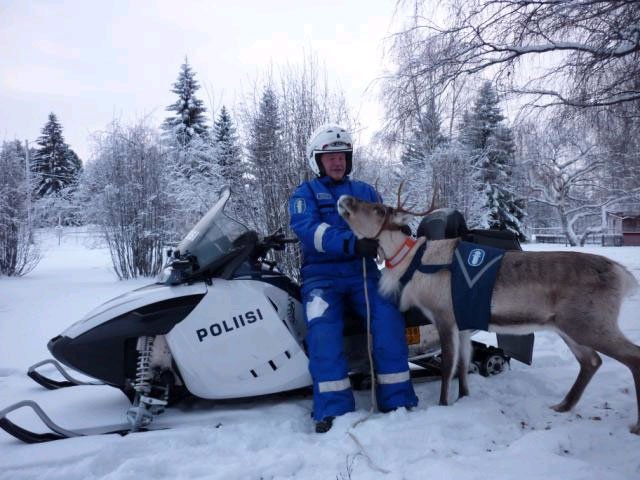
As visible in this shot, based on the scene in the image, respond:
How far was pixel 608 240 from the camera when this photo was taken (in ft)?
98.3

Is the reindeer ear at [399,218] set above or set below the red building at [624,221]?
above

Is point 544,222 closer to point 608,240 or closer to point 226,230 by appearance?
point 608,240

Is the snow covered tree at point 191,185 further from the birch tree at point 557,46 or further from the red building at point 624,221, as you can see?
the red building at point 624,221

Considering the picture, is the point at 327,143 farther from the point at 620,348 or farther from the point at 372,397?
the point at 620,348

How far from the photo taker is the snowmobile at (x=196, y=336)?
2.91 metres

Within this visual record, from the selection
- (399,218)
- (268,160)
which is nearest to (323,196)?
(399,218)

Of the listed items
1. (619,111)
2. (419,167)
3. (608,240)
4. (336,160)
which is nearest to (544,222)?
(608,240)

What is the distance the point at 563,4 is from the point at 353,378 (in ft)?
17.0

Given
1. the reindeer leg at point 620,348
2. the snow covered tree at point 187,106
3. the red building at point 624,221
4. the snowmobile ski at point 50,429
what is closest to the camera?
the snowmobile ski at point 50,429

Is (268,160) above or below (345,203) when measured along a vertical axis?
above

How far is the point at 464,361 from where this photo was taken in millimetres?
3557

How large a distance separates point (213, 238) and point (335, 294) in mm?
978

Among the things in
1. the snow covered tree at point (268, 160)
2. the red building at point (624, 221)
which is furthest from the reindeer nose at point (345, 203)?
the red building at point (624, 221)

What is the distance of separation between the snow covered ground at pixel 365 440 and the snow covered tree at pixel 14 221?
9.38m
